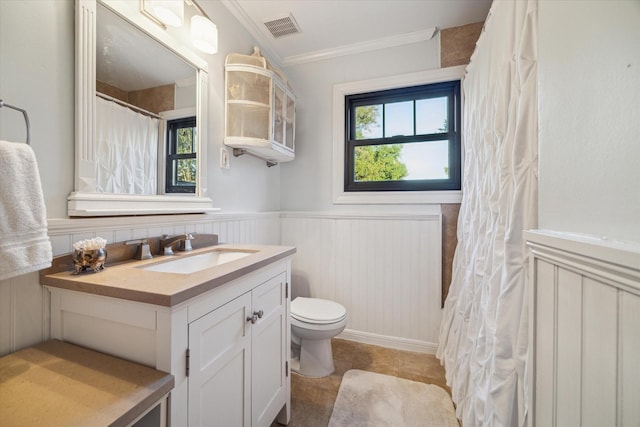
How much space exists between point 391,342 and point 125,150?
2.17 m

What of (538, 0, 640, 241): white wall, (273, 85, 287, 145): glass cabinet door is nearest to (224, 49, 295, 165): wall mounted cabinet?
(273, 85, 287, 145): glass cabinet door

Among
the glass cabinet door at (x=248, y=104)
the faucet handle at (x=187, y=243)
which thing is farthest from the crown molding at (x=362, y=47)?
the faucet handle at (x=187, y=243)

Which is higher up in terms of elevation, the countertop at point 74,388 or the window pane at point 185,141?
the window pane at point 185,141

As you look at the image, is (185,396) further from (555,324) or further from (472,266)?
(472,266)

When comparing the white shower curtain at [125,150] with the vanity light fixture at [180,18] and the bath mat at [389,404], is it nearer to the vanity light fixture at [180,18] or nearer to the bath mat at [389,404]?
the vanity light fixture at [180,18]

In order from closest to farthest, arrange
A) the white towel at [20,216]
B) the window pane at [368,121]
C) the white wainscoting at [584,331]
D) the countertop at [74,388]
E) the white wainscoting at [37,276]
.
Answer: the white wainscoting at [584,331] → the countertop at [74,388] → the white towel at [20,216] → the white wainscoting at [37,276] → the window pane at [368,121]

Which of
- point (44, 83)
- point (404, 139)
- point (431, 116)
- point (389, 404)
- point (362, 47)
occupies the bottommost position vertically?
point (389, 404)

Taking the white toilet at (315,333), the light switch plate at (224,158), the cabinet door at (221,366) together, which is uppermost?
the light switch plate at (224,158)

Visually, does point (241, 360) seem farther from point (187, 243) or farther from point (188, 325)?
point (187, 243)

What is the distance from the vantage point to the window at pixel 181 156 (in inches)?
50.6

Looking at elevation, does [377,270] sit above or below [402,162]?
below

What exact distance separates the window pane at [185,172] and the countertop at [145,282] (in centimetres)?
51

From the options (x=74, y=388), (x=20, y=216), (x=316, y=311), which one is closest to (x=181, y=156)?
(x=20, y=216)

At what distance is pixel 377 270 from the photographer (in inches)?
82.2
